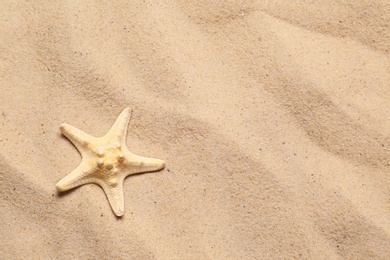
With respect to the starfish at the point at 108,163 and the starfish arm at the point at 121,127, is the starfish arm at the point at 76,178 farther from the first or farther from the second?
the starfish arm at the point at 121,127

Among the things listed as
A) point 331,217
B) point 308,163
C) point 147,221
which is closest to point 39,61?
point 147,221

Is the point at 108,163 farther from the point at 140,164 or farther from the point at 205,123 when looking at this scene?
the point at 205,123

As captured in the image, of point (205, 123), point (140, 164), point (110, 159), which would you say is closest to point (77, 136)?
point (110, 159)

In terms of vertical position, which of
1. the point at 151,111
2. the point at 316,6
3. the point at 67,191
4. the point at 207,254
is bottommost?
the point at 207,254

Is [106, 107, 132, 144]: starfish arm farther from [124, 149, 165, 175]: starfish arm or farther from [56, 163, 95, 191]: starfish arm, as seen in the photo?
[56, 163, 95, 191]: starfish arm

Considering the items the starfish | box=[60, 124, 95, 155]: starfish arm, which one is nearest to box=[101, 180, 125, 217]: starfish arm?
the starfish

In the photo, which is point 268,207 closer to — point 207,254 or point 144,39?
point 207,254
